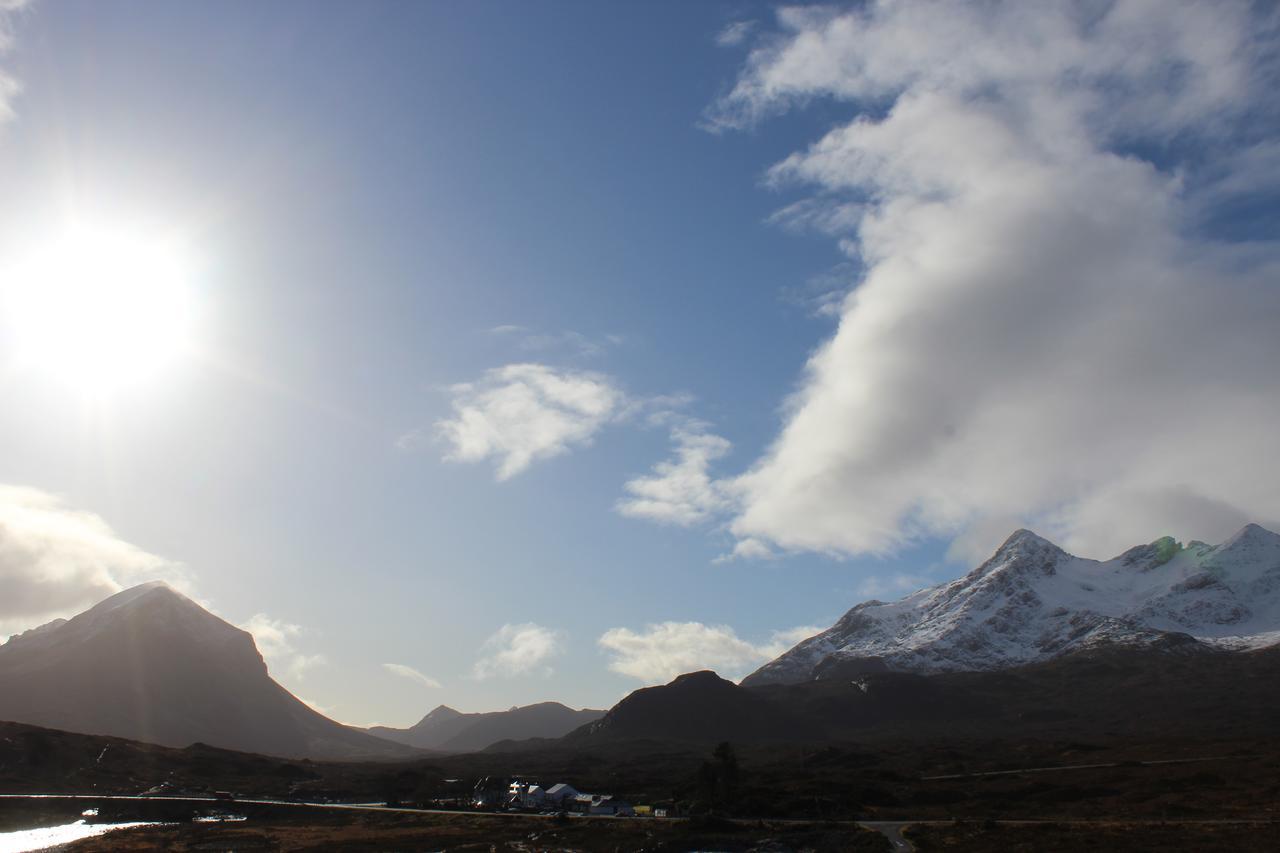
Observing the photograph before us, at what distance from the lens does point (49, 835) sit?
8669cm

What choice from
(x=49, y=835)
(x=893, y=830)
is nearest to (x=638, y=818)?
(x=893, y=830)

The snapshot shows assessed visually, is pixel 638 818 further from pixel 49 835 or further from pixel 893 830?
pixel 49 835

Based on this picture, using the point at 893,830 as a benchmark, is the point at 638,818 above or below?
above

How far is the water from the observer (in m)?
79.6

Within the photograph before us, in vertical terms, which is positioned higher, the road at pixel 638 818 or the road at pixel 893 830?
the road at pixel 638 818

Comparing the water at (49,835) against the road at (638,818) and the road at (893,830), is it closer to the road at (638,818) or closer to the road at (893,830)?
the road at (638,818)

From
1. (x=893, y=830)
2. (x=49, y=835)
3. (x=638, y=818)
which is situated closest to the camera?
(x=893, y=830)

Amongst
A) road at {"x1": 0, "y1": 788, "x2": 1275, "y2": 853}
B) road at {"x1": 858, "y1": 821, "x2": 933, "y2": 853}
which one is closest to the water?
road at {"x1": 0, "y1": 788, "x2": 1275, "y2": 853}

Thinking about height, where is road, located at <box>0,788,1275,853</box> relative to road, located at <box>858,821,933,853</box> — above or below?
above

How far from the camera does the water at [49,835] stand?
79562 mm

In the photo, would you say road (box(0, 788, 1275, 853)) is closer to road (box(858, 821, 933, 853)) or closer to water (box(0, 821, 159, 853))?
road (box(858, 821, 933, 853))

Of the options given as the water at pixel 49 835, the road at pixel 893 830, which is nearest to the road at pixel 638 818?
the road at pixel 893 830

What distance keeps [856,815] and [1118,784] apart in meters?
44.5

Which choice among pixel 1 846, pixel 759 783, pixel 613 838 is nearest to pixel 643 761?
pixel 759 783
